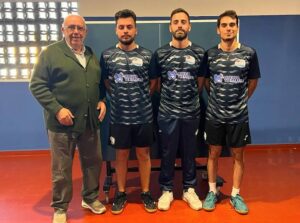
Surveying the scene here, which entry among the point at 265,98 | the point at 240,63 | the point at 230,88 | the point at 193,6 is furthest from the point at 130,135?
the point at 265,98

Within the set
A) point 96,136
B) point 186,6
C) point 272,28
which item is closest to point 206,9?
point 186,6

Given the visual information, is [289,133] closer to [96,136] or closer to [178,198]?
[178,198]

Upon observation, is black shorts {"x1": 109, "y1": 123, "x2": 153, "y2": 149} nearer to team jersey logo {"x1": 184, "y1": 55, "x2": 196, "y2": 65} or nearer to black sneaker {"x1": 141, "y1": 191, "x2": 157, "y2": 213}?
black sneaker {"x1": 141, "y1": 191, "x2": 157, "y2": 213}

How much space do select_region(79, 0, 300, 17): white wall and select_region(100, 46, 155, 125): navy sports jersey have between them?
1.37 m

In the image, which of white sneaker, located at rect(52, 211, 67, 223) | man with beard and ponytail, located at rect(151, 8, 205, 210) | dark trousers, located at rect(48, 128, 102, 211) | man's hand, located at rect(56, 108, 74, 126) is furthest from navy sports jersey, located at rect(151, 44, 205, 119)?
white sneaker, located at rect(52, 211, 67, 223)

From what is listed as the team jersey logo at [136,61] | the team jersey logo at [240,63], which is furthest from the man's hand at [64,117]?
the team jersey logo at [240,63]

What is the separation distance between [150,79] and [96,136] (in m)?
0.63

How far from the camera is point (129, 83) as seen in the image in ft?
9.00

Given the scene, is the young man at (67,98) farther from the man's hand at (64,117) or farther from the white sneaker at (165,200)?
the white sneaker at (165,200)

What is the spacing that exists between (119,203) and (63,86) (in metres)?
1.10

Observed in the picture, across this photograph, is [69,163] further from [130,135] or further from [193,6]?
[193,6]

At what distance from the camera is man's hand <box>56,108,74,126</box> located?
2.48 metres

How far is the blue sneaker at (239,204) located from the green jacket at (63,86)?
137cm

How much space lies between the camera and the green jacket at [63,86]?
2.49 m
